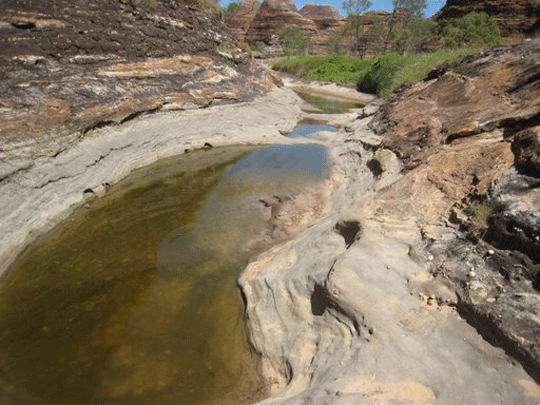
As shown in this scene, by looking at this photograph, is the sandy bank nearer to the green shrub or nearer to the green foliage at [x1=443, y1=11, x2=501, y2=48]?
the green shrub

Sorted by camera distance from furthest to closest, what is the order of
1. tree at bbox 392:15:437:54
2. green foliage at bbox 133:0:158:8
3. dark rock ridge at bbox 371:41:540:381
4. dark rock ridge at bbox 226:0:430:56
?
dark rock ridge at bbox 226:0:430:56 < tree at bbox 392:15:437:54 < green foliage at bbox 133:0:158:8 < dark rock ridge at bbox 371:41:540:381

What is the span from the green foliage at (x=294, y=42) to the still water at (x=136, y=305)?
65.8 m

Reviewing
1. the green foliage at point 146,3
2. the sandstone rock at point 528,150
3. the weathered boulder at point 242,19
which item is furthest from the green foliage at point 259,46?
the sandstone rock at point 528,150

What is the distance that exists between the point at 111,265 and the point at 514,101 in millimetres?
10234

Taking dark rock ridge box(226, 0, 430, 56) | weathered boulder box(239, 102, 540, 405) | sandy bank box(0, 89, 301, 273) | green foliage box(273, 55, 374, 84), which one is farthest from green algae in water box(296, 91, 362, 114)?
dark rock ridge box(226, 0, 430, 56)

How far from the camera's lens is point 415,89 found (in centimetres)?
1585

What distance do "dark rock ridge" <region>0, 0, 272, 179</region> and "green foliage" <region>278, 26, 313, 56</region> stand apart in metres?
53.9

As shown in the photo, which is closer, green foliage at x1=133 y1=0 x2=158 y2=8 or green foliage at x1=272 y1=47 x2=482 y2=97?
green foliage at x1=133 y1=0 x2=158 y2=8

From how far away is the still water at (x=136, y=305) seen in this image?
5.03 metres

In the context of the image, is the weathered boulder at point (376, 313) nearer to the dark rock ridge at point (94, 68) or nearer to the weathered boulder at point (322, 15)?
the dark rock ridge at point (94, 68)

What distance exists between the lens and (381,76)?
1266 inches

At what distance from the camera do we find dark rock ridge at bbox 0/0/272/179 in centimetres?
1012

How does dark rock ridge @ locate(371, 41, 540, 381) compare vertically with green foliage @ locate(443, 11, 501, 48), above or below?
below

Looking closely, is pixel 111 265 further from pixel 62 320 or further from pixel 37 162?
pixel 37 162
